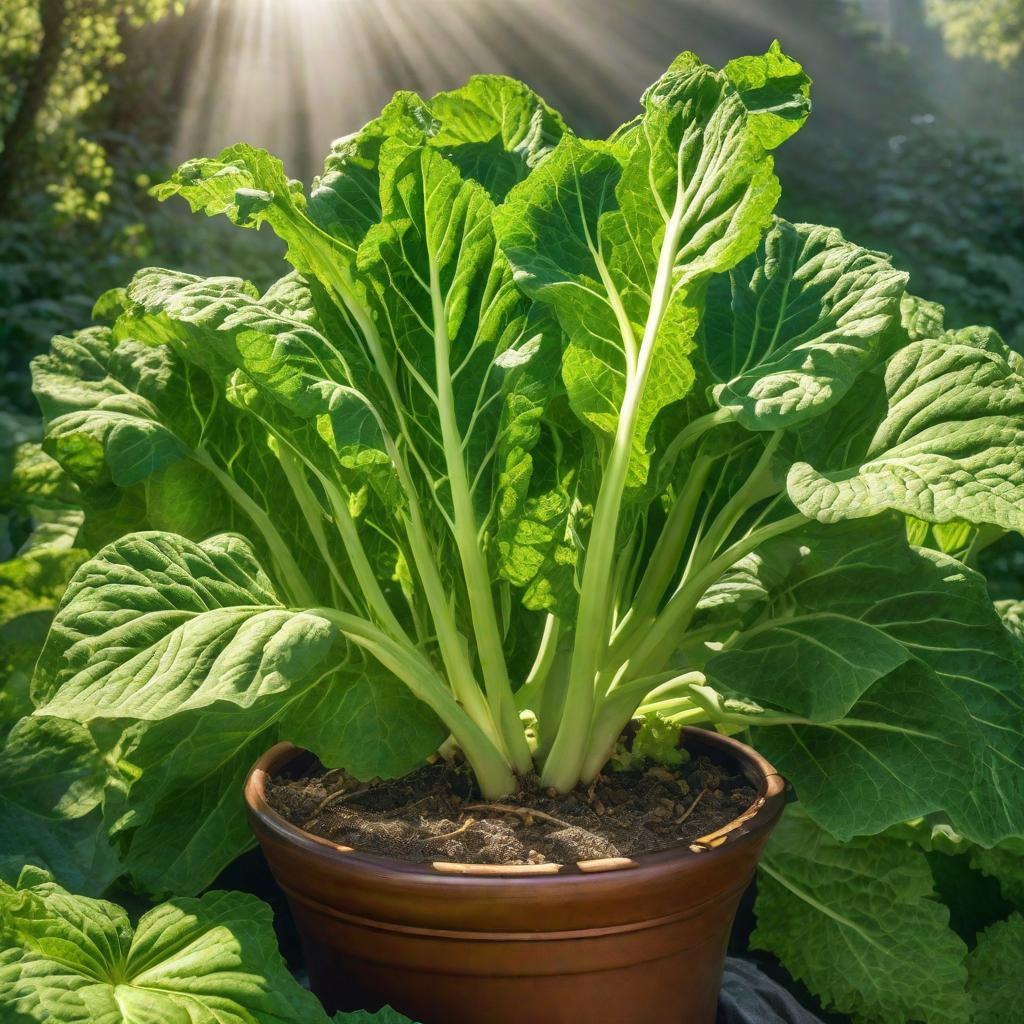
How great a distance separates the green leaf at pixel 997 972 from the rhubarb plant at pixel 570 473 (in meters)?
0.37

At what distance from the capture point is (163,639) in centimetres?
114

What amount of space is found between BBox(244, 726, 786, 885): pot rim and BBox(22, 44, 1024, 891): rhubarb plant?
0.18ft

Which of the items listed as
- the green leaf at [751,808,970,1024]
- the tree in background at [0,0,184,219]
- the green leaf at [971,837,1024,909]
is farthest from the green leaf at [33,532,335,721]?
the tree in background at [0,0,184,219]

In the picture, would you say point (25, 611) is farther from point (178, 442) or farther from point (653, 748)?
point (653, 748)

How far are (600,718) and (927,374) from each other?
1.78ft

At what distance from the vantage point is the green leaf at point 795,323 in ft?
3.83

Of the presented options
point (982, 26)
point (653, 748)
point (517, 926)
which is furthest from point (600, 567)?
point (982, 26)

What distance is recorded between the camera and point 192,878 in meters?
1.37

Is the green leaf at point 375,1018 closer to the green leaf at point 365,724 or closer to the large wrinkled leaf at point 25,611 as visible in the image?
the green leaf at point 365,724

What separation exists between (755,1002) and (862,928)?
0.59 feet

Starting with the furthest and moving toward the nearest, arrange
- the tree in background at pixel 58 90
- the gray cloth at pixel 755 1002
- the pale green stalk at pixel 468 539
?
the tree in background at pixel 58 90, the gray cloth at pixel 755 1002, the pale green stalk at pixel 468 539

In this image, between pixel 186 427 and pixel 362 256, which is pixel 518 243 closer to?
pixel 362 256

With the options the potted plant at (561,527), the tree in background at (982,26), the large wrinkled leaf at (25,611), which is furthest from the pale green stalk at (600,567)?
the tree in background at (982,26)

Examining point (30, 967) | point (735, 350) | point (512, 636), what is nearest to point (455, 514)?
point (512, 636)
